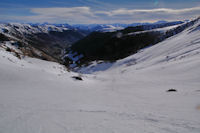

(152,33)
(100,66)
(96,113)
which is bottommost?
(100,66)

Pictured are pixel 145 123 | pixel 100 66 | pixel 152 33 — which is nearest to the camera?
pixel 145 123

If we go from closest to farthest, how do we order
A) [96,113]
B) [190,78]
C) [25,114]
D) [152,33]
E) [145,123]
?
[145,123]
[25,114]
[96,113]
[190,78]
[152,33]

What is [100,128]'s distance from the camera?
4.90 m

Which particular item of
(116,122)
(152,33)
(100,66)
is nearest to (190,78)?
(116,122)

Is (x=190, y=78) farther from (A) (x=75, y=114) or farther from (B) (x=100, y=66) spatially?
(B) (x=100, y=66)

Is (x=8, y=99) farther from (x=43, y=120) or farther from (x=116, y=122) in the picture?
(x=116, y=122)

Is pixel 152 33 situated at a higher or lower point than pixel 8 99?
higher

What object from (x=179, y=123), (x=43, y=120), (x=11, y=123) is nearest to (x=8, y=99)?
(x=11, y=123)

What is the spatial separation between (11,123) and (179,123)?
24.0 ft

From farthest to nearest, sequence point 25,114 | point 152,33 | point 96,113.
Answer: point 152,33
point 96,113
point 25,114

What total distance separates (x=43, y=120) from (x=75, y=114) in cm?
155

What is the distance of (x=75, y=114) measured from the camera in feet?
20.3

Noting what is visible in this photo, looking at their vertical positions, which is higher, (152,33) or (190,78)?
(152,33)

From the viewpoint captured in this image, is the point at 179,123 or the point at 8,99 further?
the point at 8,99
